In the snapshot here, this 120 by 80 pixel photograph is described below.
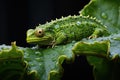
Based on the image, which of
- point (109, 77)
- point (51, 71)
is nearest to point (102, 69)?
point (109, 77)

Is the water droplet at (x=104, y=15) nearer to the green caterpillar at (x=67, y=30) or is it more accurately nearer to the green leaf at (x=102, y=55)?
the green caterpillar at (x=67, y=30)

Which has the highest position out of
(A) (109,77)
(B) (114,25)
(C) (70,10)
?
(C) (70,10)

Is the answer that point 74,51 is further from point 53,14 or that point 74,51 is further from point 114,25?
point 53,14

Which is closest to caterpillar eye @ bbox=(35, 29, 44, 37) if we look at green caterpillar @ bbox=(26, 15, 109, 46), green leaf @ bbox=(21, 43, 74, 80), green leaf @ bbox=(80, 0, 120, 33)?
green caterpillar @ bbox=(26, 15, 109, 46)

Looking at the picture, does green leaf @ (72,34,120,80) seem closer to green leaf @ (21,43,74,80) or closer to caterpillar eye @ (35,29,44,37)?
green leaf @ (21,43,74,80)

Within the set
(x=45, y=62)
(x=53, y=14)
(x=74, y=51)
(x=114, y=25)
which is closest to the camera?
(x=74, y=51)

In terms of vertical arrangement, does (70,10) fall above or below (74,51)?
above

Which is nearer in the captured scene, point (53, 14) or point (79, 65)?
point (79, 65)
